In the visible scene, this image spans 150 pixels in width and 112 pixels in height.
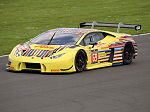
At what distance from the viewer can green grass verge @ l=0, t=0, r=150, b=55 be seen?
2112 centimetres

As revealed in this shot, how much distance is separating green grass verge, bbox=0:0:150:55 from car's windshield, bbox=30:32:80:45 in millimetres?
5603

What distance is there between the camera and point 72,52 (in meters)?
11.5

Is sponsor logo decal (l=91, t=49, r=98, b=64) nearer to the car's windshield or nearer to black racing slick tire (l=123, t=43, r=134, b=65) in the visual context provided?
the car's windshield

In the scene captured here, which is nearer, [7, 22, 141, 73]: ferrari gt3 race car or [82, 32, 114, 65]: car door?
[7, 22, 141, 73]: ferrari gt3 race car

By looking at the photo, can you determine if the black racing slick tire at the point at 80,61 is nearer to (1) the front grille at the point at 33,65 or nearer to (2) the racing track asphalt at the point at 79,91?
(2) the racing track asphalt at the point at 79,91

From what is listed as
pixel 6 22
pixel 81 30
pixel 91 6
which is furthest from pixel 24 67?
pixel 91 6

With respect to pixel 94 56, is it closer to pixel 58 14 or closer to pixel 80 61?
pixel 80 61

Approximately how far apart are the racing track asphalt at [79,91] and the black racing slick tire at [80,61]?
0.52 feet

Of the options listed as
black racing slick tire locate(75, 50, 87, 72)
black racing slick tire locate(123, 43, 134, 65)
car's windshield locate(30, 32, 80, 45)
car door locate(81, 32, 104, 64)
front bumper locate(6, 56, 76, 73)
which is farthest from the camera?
black racing slick tire locate(123, 43, 134, 65)

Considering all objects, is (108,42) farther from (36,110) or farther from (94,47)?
(36,110)

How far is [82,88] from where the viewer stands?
965cm

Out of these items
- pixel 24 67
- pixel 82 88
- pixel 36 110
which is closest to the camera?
pixel 36 110

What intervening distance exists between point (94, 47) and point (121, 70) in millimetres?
967

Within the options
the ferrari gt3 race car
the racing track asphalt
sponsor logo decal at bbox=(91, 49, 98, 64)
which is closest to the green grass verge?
the ferrari gt3 race car
